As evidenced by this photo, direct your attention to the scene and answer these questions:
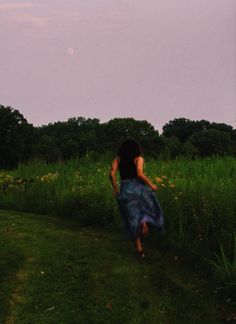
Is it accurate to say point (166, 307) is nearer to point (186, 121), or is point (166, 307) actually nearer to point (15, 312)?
point (15, 312)

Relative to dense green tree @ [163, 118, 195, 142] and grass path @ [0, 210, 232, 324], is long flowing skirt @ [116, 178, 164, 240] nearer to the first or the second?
grass path @ [0, 210, 232, 324]

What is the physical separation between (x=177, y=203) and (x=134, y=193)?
2107 millimetres

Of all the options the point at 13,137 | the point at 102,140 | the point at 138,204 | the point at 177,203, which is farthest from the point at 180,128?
the point at 138,204

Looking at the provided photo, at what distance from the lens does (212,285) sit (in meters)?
8.62

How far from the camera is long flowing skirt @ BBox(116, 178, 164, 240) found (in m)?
8.42

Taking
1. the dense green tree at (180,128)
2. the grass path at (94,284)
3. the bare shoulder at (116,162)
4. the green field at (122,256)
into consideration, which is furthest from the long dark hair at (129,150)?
the dense green tree at (180,128)

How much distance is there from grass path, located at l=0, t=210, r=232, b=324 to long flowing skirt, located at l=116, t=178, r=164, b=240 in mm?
926

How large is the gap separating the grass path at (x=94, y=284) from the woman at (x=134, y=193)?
0.75 m

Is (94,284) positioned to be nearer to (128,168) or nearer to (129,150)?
(128,168)

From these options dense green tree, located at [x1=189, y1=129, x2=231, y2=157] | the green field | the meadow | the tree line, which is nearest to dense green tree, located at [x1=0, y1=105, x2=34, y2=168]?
the tree line

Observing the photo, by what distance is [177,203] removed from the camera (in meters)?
10.3

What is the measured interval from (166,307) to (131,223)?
1438 millimetres

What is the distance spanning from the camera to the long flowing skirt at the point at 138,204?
8422 mm

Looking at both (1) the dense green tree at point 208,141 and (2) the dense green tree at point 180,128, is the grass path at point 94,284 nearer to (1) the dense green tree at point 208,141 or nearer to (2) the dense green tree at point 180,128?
(1) the dense green tree at point 208,141
